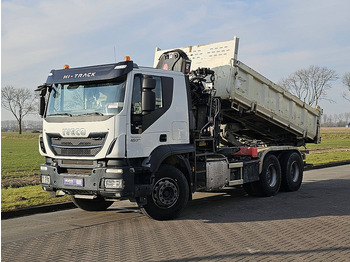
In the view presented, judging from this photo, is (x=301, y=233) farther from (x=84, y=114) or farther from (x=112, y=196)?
(x=84, y=114)

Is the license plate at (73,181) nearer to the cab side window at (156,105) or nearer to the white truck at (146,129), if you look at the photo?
the white truck at (146,129)

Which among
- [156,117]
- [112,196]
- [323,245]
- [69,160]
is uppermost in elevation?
[156,117]

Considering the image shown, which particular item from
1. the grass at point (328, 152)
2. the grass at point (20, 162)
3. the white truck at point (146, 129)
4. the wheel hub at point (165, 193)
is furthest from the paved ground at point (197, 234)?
the grass at point (328, 152)

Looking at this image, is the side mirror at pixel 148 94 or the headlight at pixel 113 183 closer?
the headlight at pixel 113 183

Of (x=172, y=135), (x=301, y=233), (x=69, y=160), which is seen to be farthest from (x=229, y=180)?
(x=69, y=160)

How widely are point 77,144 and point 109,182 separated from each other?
97 cm

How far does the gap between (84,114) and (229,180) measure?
12.4ft

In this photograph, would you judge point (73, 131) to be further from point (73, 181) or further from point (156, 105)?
point (156, 105)

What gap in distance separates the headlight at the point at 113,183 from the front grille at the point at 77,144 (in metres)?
0.56

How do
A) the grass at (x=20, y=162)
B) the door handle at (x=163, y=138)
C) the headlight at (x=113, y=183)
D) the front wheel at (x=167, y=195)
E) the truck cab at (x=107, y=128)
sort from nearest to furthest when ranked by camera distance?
the headlight at (x=113, y=183)
the truck cab at (x=107, y=128)
the front wheel at (x=167, y=195)
the door handle at (x=163, y=138)
the grass at (x=20, y=162)

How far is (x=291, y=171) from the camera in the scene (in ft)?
38.5

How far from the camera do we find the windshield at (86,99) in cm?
745

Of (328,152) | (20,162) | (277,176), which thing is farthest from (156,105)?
(328,152)

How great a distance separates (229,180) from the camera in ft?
32.0
